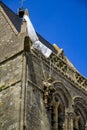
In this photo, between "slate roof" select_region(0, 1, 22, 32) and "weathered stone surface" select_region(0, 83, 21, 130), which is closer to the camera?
"weathered stone surface" select_region(0, 83, 21, 130)

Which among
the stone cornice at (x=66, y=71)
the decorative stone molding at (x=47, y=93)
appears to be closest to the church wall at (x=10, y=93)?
the decorative stone molding at (x=47, y=93)

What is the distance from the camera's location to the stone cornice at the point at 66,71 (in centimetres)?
2511

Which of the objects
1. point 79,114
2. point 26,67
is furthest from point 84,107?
point 26,67

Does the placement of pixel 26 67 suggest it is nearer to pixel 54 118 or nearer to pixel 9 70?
pixel 9 70

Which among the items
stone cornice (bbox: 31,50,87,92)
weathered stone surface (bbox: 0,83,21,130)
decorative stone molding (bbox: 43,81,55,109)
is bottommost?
weathered stone surface (bbox: 0,83,21,130)

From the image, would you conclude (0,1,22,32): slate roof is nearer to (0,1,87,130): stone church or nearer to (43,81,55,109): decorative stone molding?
(0,1,87,130): stone church

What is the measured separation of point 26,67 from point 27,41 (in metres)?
1.15

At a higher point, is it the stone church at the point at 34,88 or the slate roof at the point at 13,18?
the slate roof at the point at 13,18

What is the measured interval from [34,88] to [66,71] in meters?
3.75

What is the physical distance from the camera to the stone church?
21.4m

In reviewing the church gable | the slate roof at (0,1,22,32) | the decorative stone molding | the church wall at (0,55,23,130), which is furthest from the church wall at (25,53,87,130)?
the slate roof at (0,1,22,32)

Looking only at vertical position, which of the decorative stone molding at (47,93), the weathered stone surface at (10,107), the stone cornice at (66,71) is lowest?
the weathered stone surface at (10,107)

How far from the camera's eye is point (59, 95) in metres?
24.4

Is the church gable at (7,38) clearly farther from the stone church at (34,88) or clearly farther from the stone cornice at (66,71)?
the stone cornice at (66,71)
